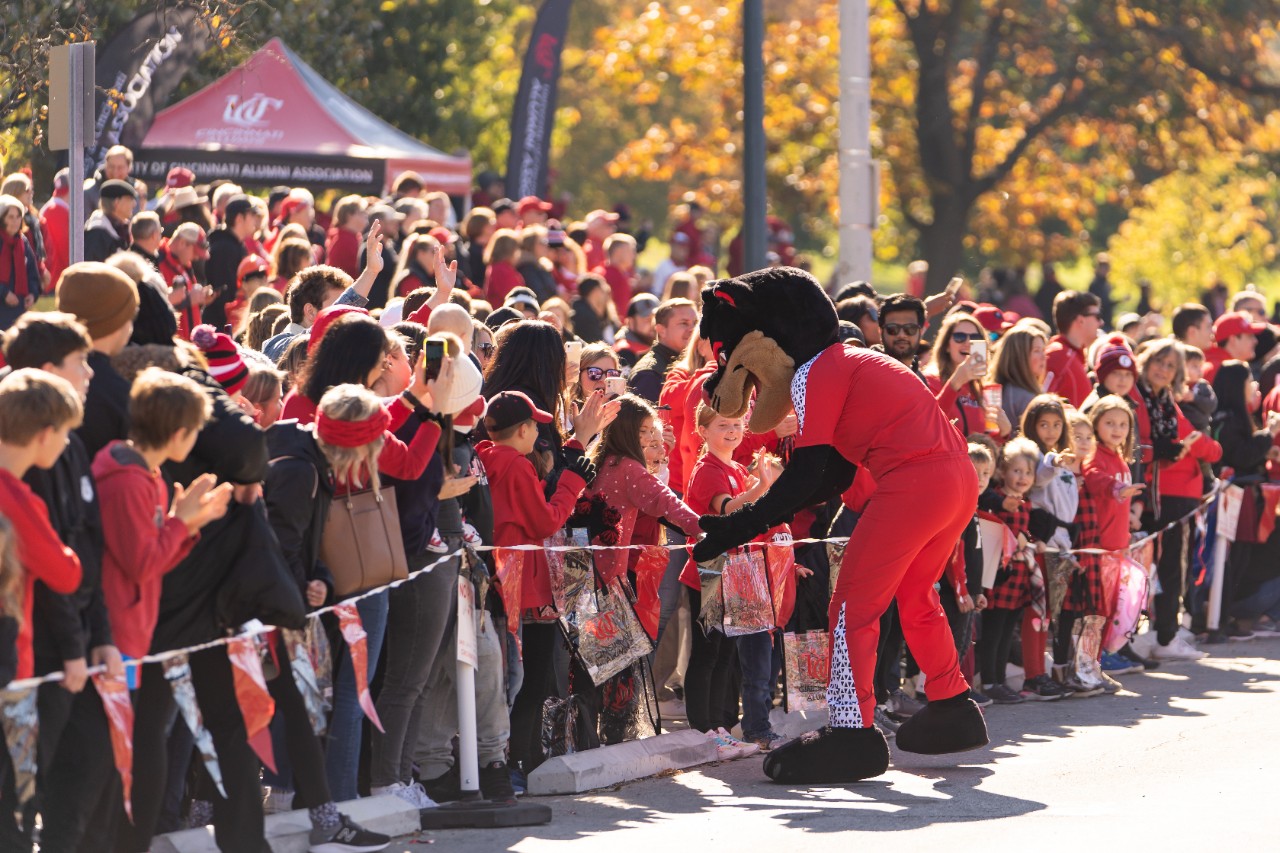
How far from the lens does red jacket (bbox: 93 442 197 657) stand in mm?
6258

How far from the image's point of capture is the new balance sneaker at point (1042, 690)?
1112 cm

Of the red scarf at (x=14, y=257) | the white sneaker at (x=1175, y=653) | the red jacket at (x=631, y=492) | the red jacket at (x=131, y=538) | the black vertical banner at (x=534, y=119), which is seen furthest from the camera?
the black vertical banner at (x=534, y=119)

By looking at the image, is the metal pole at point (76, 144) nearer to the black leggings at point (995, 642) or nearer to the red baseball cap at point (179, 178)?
the black leggings at point (995, 642)

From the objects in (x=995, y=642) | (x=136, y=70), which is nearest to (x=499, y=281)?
(x=136, y=70)

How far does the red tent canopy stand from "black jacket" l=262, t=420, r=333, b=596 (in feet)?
35.1

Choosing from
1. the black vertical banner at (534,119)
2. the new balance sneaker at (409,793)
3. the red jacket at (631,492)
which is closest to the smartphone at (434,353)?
the new balance sneaker at (409,793)

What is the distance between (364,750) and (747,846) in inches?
58.0

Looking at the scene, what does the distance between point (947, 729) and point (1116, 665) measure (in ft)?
12.2

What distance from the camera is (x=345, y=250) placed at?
13688 mm

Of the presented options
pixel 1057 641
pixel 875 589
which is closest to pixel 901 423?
pixel 875 589

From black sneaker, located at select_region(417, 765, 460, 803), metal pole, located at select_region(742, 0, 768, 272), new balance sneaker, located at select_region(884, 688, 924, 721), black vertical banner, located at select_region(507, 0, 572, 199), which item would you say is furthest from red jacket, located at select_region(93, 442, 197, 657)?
black vertical banner, located at select_region(507, 0, 572, 199)

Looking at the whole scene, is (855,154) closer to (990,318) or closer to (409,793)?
(990,318)

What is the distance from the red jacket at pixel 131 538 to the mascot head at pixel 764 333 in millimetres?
3202

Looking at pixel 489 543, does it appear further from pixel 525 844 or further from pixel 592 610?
→ pixel 525 844
